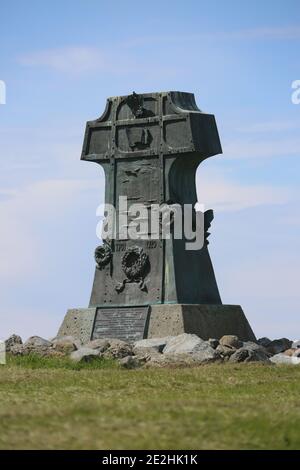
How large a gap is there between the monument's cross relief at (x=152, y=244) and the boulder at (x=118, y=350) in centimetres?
183

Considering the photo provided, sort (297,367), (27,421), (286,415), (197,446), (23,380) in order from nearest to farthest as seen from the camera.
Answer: (197,446), (27,421), (286,415), (23,380), (297,367)

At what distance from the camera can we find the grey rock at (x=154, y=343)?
29.5 m

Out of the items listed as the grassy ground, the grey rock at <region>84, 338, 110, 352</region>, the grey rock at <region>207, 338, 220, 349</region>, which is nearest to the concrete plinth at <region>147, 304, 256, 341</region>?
the grey rock at <region>207, 338, 220, 349</region>

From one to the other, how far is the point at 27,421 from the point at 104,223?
58.6ft

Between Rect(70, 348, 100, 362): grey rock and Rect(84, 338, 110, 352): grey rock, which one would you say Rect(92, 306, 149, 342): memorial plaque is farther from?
Rect(70, 348, 100, 362): grey rock

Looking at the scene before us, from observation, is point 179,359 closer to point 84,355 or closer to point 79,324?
point 84,355

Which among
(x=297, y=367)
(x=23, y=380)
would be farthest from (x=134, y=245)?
(x=23, y=380)

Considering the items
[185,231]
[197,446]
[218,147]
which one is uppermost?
[218,147]

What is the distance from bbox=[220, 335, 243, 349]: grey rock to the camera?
98.8 feet

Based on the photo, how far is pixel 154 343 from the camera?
2991 cm

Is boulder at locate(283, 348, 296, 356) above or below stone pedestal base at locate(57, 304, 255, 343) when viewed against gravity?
below

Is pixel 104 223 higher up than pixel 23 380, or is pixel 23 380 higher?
pixel 104 223

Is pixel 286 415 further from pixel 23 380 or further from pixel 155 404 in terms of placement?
pixel 23 380

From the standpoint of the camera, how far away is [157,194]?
1267 inches
